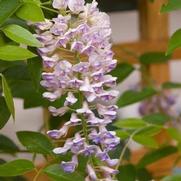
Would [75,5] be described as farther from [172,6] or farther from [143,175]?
[143,175]

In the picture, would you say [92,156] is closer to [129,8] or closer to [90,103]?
[90,103]

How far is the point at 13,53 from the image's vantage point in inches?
17.3

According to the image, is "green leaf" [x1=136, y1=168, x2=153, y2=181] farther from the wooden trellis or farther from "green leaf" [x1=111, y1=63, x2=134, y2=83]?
the wooden trellis

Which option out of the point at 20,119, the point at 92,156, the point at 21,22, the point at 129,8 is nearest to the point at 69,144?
the point at 92,156

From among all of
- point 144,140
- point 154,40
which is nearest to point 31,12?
point 144,140

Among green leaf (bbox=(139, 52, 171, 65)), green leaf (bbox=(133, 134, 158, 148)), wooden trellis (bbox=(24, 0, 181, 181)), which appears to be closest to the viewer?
green leaf (bbox=(133, 134, 158, 148))

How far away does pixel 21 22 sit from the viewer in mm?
518

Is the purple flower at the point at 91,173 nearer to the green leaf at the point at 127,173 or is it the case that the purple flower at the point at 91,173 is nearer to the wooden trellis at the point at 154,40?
the green leaf at the point at 127,173

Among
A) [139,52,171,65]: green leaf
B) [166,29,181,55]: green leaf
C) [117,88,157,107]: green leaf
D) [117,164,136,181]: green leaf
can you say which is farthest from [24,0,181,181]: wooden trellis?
[166,29,181,55]: green leaf

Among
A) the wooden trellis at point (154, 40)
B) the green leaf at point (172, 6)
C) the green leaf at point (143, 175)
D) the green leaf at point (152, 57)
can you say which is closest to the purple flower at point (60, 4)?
the green leaf at point (172, 6)

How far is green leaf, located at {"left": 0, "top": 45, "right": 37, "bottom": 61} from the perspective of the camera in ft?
1.42

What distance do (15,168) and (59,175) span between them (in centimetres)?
4

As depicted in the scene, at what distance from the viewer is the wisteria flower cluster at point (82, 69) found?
0.42 metres

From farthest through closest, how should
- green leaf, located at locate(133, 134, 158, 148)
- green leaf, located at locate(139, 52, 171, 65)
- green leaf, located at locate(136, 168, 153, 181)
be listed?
green leaf, located at locate(139, 52, 171, 65), green leaf, located at locate(136, 168, 153, 181), green leaf, located at locate(133, 134, 158, 148)
